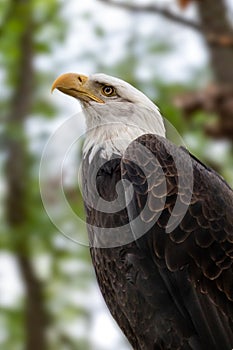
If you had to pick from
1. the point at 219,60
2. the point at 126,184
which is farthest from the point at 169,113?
the point at 126,184

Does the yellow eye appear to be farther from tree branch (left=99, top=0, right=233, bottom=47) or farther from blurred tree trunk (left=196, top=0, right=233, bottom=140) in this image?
blurred tree trunk (left=196, top=0, right=233, bottom=140)

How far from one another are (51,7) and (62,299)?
4225 millimetres

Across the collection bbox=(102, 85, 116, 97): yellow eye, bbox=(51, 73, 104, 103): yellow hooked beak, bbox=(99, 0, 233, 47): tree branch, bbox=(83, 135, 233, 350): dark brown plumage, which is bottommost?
bbox=(83, 135, 233, 350): dark brown plumage

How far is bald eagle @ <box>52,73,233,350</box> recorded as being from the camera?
5.00 m

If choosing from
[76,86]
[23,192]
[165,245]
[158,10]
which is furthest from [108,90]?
[23,192]

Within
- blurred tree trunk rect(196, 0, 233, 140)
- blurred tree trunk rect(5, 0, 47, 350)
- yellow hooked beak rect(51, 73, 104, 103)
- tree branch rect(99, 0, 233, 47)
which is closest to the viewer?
yellow hooked beak rect(51, 73, 104, 103)

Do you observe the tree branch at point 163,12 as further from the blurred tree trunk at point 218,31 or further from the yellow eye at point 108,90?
the yellow eye at point 108,90

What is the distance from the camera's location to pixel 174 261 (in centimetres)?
502

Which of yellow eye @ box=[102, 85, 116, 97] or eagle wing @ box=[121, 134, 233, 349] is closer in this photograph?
eagle wing @ box=[121, 134, 233, 349]

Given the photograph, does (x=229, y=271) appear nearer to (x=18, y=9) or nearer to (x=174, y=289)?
(x=174, y=289)

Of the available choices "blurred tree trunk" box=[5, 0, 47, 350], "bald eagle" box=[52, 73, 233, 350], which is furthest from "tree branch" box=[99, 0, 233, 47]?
"bald eagle" box=[52, 73, 233, 350]

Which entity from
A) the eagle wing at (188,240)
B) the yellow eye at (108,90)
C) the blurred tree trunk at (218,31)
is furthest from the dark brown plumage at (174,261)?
the blurred tree trunk at (218,31)

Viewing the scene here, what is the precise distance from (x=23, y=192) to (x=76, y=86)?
5.10 m

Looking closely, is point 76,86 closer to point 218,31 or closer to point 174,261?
point 174,261
